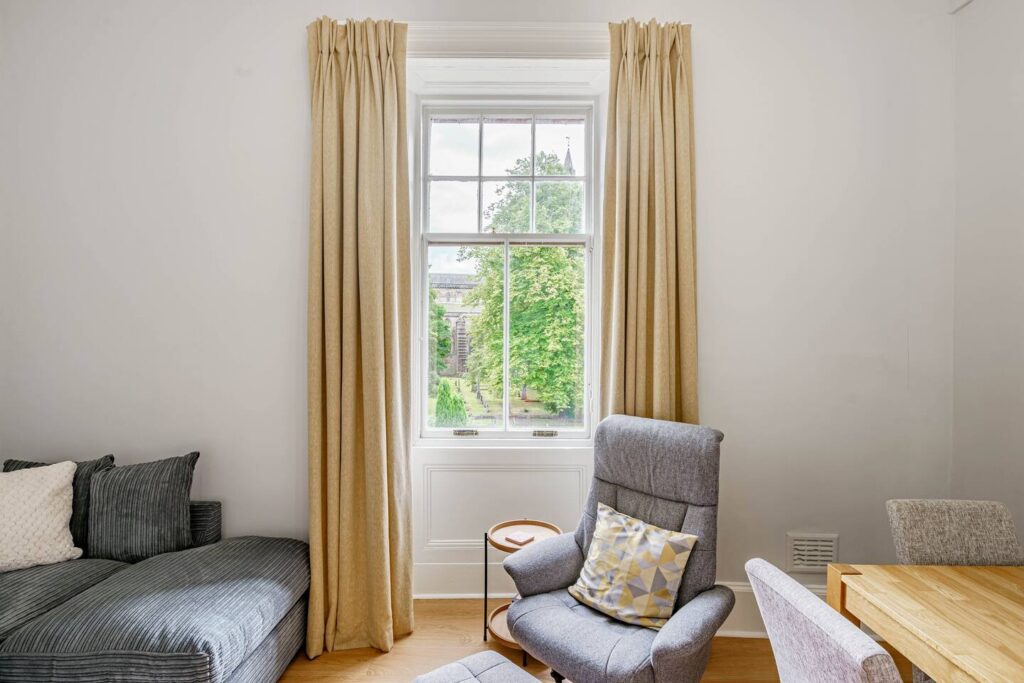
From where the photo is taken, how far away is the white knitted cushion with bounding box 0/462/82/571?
78.5 inches

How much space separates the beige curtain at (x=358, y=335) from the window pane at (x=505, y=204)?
531 millimetres

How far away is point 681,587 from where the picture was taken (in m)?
1.86

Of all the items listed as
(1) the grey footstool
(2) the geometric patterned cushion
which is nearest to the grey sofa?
(1) the grey footstool

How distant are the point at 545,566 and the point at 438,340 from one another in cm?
129

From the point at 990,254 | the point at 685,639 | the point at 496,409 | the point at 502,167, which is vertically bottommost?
the point at 685,639

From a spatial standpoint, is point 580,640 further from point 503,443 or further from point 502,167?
point 502,167

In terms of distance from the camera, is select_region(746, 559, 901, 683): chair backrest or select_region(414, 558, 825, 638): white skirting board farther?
select_region(414, 558, 825, 638): white skirting board

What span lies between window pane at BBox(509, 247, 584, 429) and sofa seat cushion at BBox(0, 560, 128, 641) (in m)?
1.88

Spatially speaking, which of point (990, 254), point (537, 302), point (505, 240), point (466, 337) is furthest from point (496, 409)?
point (990, 254)

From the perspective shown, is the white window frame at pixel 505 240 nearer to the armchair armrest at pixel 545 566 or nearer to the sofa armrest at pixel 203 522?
the armchair armrest at pixel 545 566

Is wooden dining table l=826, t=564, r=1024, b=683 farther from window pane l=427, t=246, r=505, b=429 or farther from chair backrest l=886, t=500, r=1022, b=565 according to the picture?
window pane l=427, t=246, r=505, b=429

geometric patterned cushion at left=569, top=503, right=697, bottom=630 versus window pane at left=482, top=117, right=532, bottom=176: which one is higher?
window pane at left=482, top=117, right=532, bottom=176

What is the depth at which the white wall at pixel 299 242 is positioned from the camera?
2396 millimetres

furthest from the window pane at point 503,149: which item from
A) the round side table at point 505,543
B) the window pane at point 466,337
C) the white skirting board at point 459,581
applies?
the white skirting board at point 459,581
